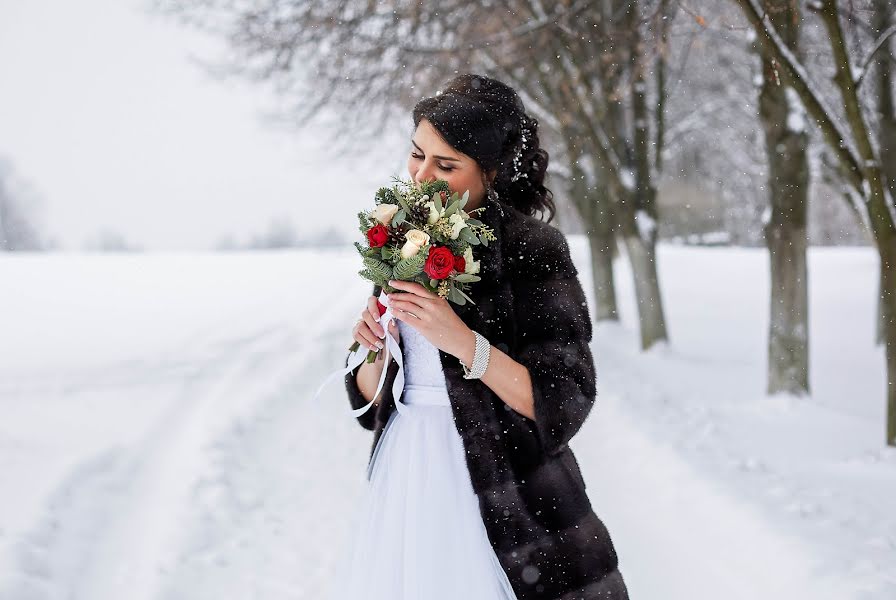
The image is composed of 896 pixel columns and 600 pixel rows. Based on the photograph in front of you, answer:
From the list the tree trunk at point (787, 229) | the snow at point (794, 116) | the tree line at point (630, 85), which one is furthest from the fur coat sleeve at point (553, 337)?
the snow at point (794, 116)

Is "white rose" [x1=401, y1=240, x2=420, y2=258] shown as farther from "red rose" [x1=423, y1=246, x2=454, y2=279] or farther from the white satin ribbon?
the white satin ribbon

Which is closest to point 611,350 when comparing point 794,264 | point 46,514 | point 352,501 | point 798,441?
point 794,264

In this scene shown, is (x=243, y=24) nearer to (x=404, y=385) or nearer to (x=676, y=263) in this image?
(x=404, y=385)

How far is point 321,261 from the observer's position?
33.2 meters

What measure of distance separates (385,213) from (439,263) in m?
0.27

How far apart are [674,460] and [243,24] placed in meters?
7.38

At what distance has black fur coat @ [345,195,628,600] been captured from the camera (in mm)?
2074

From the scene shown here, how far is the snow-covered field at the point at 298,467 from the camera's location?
3971 millimetres

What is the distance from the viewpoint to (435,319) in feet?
6.55

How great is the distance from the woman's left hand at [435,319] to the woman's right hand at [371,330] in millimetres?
241

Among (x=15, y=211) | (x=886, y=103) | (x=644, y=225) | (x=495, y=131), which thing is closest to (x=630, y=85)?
(x=644, y=225)

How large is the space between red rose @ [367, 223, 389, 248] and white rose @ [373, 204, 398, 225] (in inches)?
0.9

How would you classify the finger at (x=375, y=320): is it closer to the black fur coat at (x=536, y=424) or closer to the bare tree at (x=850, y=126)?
the black fur coat at (x=536, y=424)

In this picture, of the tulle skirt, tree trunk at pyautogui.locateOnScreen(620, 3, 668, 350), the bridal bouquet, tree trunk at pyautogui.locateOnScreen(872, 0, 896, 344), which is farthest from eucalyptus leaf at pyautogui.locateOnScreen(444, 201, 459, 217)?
tree trunk at pyautogui.locateOnScreen(620, 3, 668, 350)
